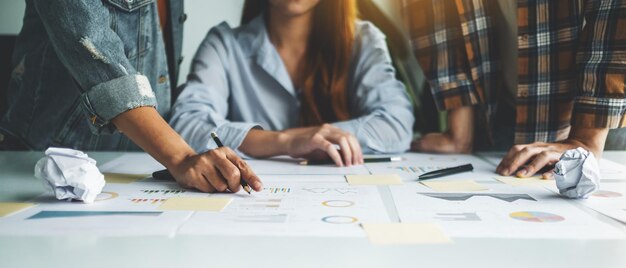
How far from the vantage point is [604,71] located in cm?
102

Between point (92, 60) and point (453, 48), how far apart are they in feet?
2.80

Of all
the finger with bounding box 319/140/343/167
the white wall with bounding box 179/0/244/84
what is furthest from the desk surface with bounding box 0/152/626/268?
the white wall with bounding box 179/0/244/84

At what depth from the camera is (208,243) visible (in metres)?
0.52

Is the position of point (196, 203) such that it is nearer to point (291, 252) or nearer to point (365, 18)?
point (291, 252)

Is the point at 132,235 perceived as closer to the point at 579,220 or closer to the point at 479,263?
the point at 479,263

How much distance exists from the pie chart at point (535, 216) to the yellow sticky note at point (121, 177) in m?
0.57

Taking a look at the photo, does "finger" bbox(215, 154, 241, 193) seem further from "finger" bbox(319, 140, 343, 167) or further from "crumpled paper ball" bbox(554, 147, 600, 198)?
"crumpled paper ball" bbox(554, 147, 600, 198)

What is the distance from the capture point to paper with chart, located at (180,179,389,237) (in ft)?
1.87

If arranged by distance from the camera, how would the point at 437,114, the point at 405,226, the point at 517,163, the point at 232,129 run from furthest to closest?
the point at 437,114, the point at 232,129, the point at 517,163, the point at 405,226

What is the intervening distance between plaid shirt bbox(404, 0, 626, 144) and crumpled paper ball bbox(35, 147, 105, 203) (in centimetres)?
88

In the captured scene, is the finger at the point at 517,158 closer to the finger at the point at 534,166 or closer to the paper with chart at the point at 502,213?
the finger at the point at 534,166

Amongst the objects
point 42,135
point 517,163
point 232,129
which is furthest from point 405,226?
point 42,135

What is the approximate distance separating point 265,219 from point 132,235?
0.14m

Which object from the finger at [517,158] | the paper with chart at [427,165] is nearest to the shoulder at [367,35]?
the paper with chart at [427,165]
